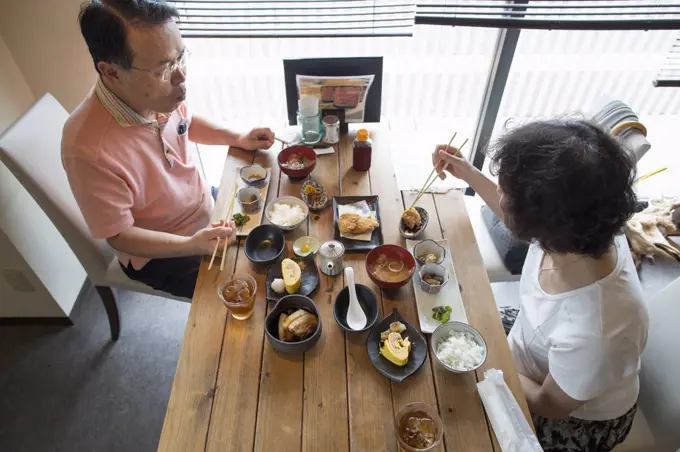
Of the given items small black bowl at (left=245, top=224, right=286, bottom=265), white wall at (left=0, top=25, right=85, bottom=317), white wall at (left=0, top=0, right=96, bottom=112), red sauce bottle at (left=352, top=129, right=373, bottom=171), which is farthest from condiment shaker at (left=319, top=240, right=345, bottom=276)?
white wall at (left=0, top=0, right=96, bottom=112)

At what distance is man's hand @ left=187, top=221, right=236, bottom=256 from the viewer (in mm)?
1491

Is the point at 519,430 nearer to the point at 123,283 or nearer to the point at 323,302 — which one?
the point at 323,302

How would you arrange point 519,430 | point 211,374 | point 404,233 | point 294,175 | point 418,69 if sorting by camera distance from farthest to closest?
point 418,69
point 294,175
point 404,233
point 211,374
point 519,430

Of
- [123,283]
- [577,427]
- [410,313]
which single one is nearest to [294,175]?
[410,313]

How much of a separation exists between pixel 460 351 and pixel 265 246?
0.72 m

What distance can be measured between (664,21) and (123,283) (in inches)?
108

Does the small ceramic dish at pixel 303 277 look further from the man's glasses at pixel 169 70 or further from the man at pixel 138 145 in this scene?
the man's glasses at pixel 169 70

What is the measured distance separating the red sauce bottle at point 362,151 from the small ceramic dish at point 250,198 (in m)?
0.42

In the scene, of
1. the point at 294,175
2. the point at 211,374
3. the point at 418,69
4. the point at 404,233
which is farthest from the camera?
the point at 418,69

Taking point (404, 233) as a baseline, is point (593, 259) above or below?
above

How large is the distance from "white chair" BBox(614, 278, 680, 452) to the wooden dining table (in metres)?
0.53

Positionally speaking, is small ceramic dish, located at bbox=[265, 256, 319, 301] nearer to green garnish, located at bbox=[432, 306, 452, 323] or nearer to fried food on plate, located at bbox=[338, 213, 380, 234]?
fried food on plate, located at bbox=[338, 213, 380, 234]

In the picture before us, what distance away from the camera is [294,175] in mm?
1766

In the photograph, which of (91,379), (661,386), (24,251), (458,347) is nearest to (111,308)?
(91,379)
